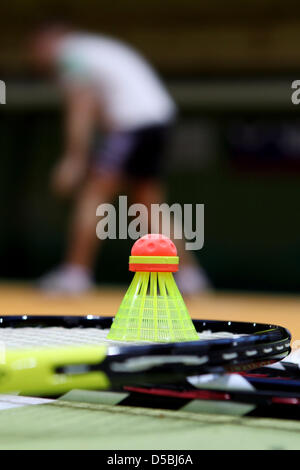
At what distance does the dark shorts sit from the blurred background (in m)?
1.54

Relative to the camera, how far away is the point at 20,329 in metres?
1.18

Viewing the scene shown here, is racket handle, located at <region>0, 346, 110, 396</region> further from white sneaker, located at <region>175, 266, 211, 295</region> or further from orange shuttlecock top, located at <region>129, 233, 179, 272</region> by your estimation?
white sneaker, located at <region>175, 266, 211, 295</region>

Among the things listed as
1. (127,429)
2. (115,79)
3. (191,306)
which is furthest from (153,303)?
(115,79)

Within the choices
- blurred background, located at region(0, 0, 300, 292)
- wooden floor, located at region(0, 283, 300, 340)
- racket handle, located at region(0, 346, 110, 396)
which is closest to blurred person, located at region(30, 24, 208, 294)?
wooden floor, located at region(0, 283, 300, 340)

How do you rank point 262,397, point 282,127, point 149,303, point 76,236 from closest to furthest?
point 262,397
point 149,303
point 76,236
point 282,127

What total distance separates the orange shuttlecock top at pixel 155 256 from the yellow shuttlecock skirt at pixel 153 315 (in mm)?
42

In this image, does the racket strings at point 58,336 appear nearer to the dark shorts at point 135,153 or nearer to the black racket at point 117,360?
the black racket at point 117,360

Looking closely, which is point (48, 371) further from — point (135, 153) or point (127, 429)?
point (135, 153)

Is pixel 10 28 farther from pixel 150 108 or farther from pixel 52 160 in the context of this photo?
pixel 150 108

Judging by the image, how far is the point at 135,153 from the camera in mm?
3516

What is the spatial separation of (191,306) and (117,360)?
2336 millimetres

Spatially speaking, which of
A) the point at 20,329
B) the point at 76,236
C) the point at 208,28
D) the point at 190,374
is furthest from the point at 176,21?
the point at 190,374

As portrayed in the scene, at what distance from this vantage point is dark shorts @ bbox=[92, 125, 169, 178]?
348 cm

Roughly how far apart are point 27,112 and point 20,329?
4.48 m
